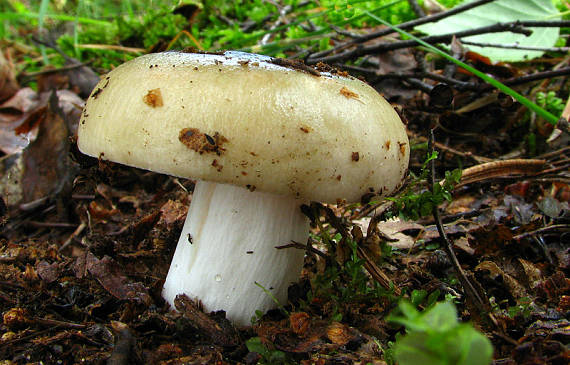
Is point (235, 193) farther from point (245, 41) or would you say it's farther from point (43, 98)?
point (43, 98)

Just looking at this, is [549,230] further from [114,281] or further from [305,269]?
[114,281]

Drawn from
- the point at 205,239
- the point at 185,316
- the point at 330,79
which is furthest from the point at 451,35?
the point at 185,316

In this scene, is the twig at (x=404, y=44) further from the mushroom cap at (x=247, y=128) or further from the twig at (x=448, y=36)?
the mushroom cap at (x=247, y=128)

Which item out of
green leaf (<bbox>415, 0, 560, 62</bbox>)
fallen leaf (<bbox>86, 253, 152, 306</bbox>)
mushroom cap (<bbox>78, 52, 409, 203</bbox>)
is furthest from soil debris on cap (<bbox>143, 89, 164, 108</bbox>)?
green leaf (<bbox>415, 0, 560, 62</bbox>)

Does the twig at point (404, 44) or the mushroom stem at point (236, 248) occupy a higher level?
the twig at point (404, 44)

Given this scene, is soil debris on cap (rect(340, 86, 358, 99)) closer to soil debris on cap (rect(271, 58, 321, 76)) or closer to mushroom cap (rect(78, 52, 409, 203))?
mushroom cap (rect(78, 52, 409, 203))

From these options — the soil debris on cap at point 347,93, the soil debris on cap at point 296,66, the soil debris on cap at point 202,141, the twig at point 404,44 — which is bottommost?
the soil debris on cap at point 202,141

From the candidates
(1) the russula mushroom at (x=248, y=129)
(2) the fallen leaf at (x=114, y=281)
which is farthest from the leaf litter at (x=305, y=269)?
(1) the russula mushroom at (x=248, y=129)
